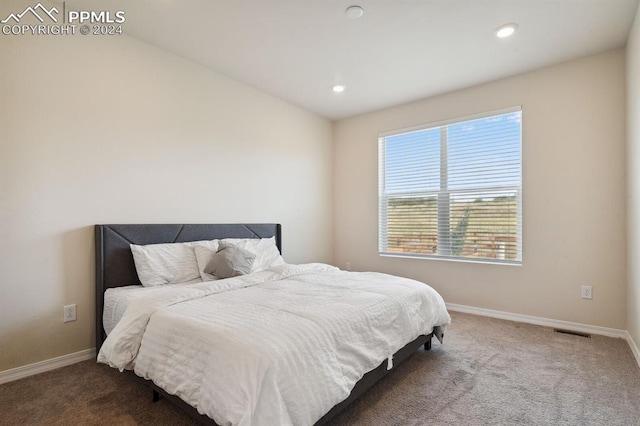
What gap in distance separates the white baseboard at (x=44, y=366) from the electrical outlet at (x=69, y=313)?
0.86 ft

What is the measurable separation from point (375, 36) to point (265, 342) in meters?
2.53

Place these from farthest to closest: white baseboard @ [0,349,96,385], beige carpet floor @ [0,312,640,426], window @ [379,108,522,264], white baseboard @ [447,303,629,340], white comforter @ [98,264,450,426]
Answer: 1. window @ [379,108,522,264]
2. white baseboard @ [447,303,629,340]
3. white baseboard @ [0,349,96,385]
4. beige carpet floor @ [0,312,640,426]
5. white comforter @ [98,264,450,426]

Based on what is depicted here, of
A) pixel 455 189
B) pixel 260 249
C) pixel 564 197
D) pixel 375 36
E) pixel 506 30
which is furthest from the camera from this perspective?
pixel 455 189

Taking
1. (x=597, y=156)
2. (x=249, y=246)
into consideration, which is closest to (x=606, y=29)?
(x=597, y=156)

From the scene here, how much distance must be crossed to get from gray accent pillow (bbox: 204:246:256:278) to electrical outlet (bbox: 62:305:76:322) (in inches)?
37.9

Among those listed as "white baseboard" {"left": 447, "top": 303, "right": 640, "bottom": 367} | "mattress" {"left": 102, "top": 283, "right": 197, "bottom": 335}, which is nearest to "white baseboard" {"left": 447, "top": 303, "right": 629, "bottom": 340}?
"white baseboard" {"left": 447, "top": 303, "right": 640, "bottom": 367}

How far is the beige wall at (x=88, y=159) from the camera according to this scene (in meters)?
2.16

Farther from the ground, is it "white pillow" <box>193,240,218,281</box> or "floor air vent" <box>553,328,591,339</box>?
"white pillow" <box>193,240,218,281</box>

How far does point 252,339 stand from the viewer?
1380mm

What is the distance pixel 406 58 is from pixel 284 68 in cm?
120

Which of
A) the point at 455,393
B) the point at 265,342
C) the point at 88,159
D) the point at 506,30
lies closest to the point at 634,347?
the point at 455,393

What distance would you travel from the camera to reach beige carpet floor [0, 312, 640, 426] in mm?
1713

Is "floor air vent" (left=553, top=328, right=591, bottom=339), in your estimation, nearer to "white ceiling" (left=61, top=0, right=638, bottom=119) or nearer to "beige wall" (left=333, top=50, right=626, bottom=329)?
"beige wall" (left=333, top=50, right=626, bottom=329)

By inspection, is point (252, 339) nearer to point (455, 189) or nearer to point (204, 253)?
point (204, 253)
